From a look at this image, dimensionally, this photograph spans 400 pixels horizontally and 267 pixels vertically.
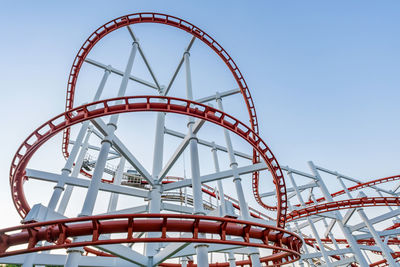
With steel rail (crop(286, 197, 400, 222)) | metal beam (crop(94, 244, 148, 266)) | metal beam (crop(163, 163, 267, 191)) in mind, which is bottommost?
metal beam (crop(94, 244, 148, 266))

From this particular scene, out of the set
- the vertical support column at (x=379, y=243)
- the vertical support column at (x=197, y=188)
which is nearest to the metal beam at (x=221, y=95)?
the vertical support column at (x=197, y=188)

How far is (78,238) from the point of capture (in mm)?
3885

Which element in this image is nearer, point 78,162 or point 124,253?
point 124,253

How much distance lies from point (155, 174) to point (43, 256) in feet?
11.4

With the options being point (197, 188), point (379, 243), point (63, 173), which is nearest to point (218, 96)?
point (197, 188)

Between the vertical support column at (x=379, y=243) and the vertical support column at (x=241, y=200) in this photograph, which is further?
the vertical support column at (x=379, y=243)

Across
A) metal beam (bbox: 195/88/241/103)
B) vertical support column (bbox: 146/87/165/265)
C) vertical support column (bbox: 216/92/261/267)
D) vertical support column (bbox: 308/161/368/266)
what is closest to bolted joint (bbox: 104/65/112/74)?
vertical support column (bbox: 146/87/165/265)

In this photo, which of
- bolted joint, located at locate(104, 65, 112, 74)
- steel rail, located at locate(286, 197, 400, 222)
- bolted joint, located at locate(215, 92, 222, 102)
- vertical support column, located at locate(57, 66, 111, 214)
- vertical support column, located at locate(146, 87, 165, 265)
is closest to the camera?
vertical support column, located at locate(146, 87, 165, 265)

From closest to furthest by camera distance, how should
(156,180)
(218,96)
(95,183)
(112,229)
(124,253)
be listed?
(112,229) → (124,253) → (95,183) → (156,180) → (218,96)

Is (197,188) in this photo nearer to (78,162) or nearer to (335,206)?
(78,162)

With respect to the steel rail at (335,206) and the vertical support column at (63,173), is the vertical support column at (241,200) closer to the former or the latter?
the vertical support column at (63,173)

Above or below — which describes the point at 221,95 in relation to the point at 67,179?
above

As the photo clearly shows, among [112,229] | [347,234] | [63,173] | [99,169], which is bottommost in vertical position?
[112,229]

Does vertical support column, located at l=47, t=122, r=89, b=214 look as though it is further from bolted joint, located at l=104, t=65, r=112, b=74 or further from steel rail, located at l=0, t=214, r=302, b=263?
bolted joint, located at l=104, t=65, r=112, b=74
